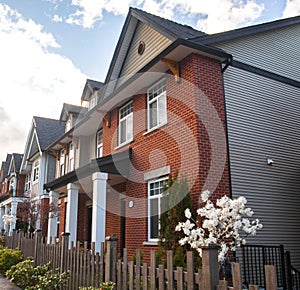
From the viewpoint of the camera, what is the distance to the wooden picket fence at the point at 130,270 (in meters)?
3.34

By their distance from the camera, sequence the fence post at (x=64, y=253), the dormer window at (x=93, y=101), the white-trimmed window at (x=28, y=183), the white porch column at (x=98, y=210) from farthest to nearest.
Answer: the white-trimmed window at (x=28, y=183)
the dormer window at (x=93, y=101)
the white porch column at (x=98, y=210)
the fence post at (x=64, y=253)

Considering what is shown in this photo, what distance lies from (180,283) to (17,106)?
13.0 m

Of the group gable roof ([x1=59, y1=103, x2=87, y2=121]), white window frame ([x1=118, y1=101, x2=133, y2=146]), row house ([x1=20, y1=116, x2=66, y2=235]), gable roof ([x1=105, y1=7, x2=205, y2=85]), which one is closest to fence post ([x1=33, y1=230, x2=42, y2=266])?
white window frame ([x1=118, y1=101, x2=133, y2=146])

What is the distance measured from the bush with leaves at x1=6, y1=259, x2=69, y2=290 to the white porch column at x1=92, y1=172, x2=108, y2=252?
2.63 metres

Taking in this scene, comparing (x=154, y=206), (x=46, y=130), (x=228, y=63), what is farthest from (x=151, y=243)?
(x=46, y=130)

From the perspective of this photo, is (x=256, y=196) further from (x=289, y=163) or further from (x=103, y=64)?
(x=103, y=64)

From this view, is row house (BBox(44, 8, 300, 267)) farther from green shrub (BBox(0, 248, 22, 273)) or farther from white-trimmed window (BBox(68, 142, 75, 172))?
white-trimmed window (BBox(68, 142, 75, 172))

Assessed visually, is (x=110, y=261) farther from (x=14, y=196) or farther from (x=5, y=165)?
(x=5, y=165)

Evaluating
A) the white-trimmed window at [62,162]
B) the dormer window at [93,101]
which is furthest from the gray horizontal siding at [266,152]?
the white-trimmed window at [62,162]

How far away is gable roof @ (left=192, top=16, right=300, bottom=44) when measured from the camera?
32.6 feet

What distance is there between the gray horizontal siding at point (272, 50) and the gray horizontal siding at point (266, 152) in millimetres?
730

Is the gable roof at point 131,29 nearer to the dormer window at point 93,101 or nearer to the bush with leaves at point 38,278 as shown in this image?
the dormer window at point 93,101

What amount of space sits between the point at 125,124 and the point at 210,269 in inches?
390

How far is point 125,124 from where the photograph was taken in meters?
12.9
